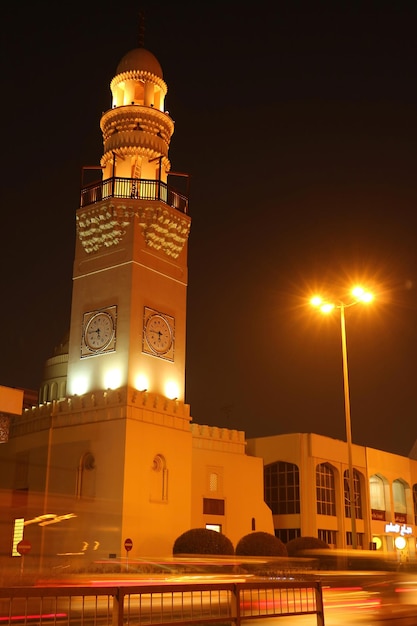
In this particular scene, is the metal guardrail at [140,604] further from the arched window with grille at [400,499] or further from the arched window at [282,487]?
the arched window with grille at [400,499]

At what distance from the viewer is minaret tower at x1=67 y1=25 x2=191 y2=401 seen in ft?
114

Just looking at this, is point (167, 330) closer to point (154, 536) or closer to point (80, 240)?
point (80, 240)

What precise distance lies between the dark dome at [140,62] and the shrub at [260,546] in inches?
943

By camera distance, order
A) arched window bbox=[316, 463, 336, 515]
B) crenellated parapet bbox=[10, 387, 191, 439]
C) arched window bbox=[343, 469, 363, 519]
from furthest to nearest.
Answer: arched window bbox=[343, 469, 363, 519], arched window bbox=[316, 463, 336, 515], crenellated parapet bbox=[10, 387, 191, 439]

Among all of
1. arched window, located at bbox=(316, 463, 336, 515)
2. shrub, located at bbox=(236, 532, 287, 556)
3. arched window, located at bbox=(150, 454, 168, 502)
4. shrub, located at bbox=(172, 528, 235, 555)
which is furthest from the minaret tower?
arched window, located at bbox=(316, 463, 336, 515)

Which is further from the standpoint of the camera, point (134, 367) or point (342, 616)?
point (134, 367)

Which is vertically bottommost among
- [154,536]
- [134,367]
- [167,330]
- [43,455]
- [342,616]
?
[342,616]

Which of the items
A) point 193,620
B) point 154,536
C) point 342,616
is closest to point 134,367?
point 154,536

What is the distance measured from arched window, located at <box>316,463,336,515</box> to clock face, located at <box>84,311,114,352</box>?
15.9 metres

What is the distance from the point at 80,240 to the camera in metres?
37.8

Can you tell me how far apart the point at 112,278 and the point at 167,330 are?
3.59 meters

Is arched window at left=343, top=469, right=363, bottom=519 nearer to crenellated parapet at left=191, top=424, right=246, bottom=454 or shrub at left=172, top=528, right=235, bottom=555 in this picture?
crenellated parapet at left=191, top=424, right=246, bottom=454

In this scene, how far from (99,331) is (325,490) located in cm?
1742

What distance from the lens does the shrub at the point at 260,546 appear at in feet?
106
